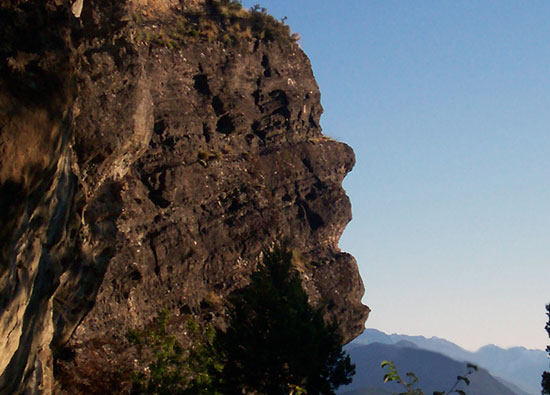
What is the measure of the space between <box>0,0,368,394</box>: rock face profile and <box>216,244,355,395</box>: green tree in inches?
92.6

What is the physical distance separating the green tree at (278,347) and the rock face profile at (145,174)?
2352mm

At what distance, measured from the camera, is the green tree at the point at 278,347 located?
887 inches

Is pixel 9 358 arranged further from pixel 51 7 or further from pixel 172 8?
pixel 172 8

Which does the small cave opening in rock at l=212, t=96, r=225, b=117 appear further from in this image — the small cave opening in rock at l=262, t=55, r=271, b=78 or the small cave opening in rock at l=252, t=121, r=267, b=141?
the small cave opening in rock at l=262, t=55, r=271, b=78

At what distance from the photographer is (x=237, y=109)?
143 ft

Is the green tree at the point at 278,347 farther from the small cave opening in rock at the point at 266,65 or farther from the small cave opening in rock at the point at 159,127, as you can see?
the small cave opening in rock at the point at 266,65

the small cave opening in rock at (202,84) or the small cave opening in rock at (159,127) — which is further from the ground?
the small cave opening in rock at (202,84)

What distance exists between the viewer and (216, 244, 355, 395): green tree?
887 inches

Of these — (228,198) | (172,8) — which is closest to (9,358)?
(228,198)

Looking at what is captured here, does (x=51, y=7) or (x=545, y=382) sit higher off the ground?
(x=51, y=7)

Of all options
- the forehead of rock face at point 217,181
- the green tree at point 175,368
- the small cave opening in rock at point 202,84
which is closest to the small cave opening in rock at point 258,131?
the forehead of rock face at point 217,181

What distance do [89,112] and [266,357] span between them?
11.3 m

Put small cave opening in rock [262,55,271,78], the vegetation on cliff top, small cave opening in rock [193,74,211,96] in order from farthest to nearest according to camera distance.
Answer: small cave opening in rock [262,55,271,78] < small cave opening in rock [193,74,211,96] < the vegetation on cliff top

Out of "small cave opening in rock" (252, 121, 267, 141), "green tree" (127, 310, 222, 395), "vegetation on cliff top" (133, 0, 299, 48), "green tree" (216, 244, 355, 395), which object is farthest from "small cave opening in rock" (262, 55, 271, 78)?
"green tree" (216, 244, 355, 395)
